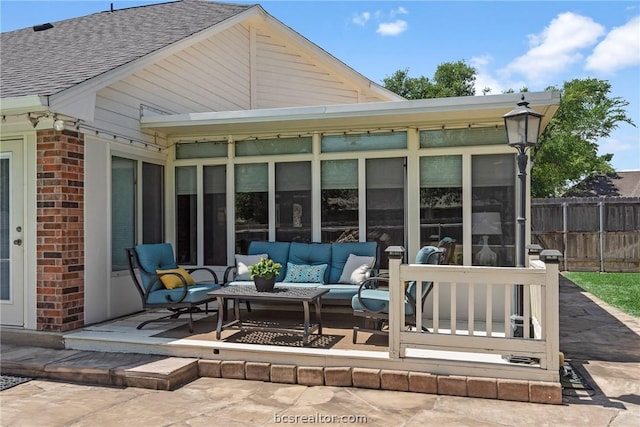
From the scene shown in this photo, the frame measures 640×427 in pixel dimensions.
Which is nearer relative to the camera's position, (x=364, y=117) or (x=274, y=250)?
(x=364, y=117)

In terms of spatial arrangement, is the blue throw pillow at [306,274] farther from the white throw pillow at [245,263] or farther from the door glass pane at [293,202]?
the door glass pane at [293,202]

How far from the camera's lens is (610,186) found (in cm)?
2289

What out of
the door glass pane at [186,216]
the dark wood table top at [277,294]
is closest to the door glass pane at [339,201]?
the dark wood table top at [277,294]

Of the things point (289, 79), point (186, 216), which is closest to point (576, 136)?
point (289, 79)

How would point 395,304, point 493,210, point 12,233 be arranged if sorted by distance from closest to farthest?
point 395,304
point 12,233
point 493,210

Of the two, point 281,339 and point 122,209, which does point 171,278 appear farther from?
point 281,339

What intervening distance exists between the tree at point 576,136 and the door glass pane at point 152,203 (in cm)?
1773

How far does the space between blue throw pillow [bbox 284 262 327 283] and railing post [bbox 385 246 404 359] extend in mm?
1789

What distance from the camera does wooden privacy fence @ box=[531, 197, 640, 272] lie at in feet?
38.2

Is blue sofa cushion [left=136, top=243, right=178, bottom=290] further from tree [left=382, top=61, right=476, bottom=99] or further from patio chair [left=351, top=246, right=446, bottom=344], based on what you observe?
tree [left=382, top=61, right=476, bottom=99]

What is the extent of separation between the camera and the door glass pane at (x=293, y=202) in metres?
6.29

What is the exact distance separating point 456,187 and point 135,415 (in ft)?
13.5

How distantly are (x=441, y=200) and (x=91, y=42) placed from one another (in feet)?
16.8

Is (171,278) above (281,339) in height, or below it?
above
